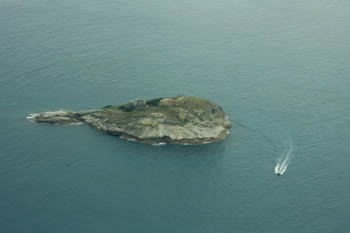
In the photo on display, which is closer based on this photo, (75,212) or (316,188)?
(75,212)

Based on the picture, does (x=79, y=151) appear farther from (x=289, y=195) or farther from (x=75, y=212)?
(x=289, y=195)

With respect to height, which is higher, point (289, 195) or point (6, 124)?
point (6, 124)

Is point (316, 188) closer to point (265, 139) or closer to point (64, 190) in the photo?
point (265, 139)

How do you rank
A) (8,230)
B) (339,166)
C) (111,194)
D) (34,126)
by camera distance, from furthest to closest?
(34,126), (339,166), (111,194), (8,230)

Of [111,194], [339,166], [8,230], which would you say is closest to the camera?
[8,230]

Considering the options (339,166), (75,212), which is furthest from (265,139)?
(75,212)

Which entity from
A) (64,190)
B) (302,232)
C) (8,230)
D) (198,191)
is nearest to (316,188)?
(302,232)
